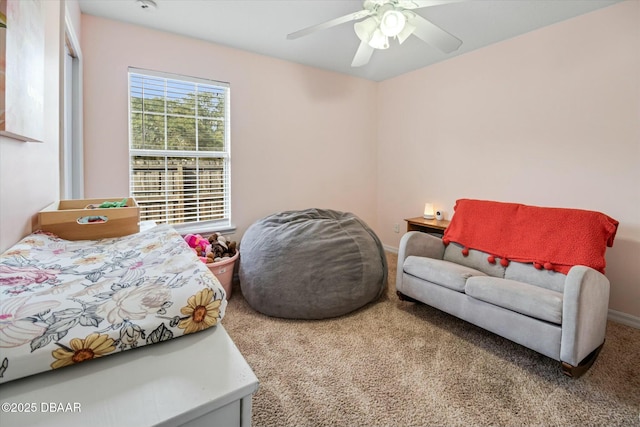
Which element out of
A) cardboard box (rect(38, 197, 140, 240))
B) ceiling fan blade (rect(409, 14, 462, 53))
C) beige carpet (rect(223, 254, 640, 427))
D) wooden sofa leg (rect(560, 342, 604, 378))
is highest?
ceiling fan blade (rect(409, 14, 462, 53))

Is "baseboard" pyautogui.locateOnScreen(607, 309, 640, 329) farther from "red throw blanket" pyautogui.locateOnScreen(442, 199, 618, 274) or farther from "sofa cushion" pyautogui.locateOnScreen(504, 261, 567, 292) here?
"sofa cushion" pyautogui.locateOnScreen(504, 261, 567, 292)

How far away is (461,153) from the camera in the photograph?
3420mm

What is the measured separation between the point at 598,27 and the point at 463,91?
113 centimetres

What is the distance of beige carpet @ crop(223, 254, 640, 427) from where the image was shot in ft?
4.74

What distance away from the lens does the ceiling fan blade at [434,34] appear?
1854 mm

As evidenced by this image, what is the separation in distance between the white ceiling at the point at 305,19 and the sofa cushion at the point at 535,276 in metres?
1.96

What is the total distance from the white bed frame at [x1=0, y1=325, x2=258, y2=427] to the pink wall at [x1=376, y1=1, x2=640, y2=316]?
3.11m

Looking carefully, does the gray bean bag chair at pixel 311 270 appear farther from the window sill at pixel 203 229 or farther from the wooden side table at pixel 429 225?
the wooden side table at pixel 429 225

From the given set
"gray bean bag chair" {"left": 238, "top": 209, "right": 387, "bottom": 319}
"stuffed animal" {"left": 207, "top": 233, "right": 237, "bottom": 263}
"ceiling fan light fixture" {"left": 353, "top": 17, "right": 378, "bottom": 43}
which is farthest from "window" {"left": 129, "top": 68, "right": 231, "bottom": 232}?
"ceiling fan light fixture" {"left": 353, "top": 17, "right": 378, "bottom": 43}

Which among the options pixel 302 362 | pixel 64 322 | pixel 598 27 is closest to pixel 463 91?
pixel 598 27

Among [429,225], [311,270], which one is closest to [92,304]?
[311,270]

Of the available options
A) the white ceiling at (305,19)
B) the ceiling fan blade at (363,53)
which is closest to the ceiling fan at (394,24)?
the ceiling fan blade at (363,53)

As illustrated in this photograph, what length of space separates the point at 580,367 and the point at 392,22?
2233 mm

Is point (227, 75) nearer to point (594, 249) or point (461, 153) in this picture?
point (461, 153)
